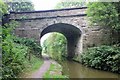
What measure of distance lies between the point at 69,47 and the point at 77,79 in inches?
554

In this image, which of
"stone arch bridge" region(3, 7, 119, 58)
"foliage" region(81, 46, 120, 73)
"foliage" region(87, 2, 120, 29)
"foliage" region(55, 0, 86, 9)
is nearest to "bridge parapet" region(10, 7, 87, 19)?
"stone arch bridge" region(3, 7, 119, 58)

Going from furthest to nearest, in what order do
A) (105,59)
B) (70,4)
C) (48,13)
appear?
1. (70,4)
2. (48,13)
3. (105,59)

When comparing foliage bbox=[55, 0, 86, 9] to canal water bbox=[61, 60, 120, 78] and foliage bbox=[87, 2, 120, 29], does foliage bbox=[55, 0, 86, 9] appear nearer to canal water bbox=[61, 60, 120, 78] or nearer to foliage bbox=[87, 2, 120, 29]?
foliage bbox=[87, 2, 120, 29]

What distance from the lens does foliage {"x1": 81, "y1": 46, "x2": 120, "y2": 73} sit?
41.3 ft

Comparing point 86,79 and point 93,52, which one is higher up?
point 93,52

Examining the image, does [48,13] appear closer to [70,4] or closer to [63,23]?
[63,23]

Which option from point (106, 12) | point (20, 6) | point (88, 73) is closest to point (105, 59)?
point (88, 73)

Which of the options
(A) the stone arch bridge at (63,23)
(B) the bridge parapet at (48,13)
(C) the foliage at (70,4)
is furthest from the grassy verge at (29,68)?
(C) the foliage at (70,4)

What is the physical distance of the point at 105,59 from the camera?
44.3ft

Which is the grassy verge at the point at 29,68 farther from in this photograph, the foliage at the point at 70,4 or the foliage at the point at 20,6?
the foliage at the point at 70,4

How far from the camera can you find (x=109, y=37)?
1788cm

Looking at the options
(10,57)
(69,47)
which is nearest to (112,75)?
(10,57)

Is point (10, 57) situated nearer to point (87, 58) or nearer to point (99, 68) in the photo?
point (99, 68)

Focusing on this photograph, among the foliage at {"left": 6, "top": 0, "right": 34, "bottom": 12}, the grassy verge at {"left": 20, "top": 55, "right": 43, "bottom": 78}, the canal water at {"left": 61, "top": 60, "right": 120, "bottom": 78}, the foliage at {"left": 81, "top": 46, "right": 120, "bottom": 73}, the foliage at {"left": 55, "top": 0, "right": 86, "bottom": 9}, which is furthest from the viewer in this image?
the foliage at {"left": 55, "top": 0, "right": 86, "bottom": 9}
